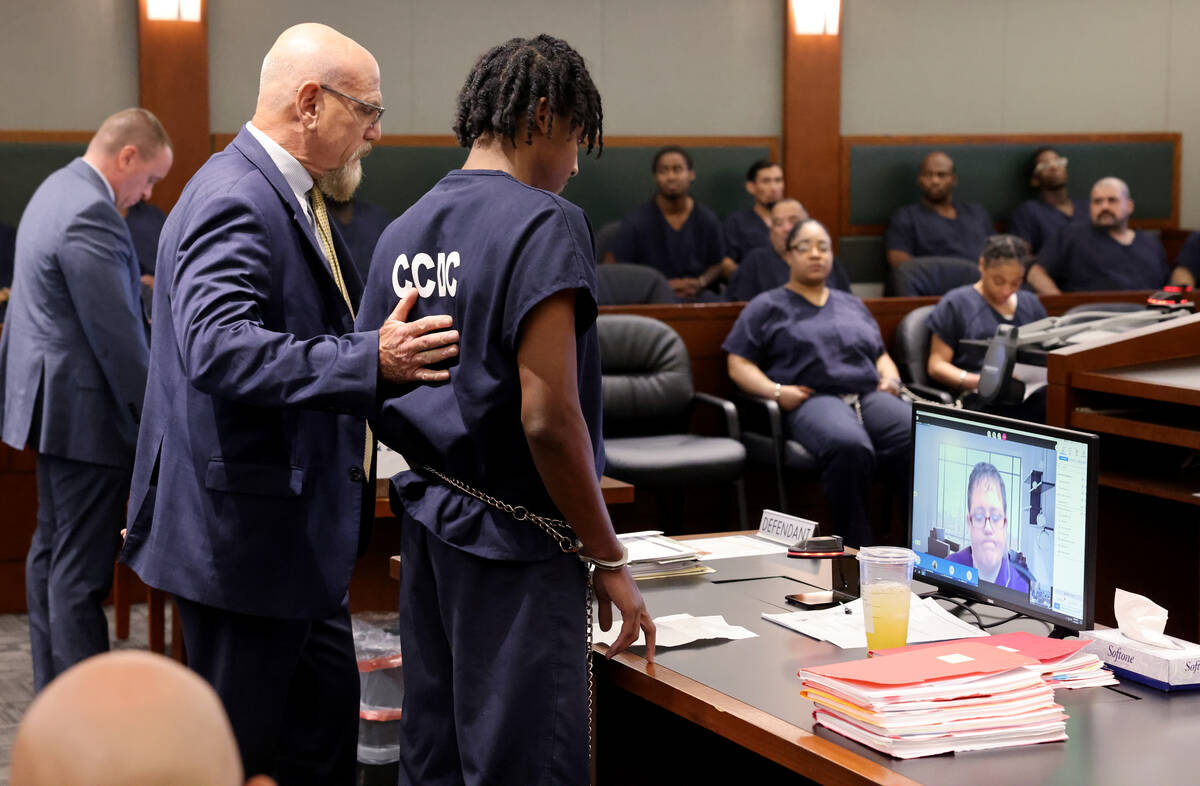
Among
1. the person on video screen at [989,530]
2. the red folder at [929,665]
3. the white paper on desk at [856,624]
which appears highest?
the person on video screen at [989,530]

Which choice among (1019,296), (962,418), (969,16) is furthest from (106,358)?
(969,16)

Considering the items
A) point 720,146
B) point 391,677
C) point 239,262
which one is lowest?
point 391,677

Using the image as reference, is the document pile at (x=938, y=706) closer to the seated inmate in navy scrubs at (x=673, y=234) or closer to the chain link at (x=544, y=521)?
the chain link at (x=544, y=521)

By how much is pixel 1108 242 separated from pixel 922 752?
621 cm

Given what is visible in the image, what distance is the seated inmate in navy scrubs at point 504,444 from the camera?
1.63 m

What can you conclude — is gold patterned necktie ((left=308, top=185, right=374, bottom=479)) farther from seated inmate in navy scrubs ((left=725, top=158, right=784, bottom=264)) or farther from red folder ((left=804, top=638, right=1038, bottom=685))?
seated inmate in navy scrubs ((left=725, top=158, right=784, bottom=264))

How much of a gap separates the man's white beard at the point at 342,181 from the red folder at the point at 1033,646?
116cm

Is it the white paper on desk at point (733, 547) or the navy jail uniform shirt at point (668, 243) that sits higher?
the navy jail uniform shirt at point (668, 243)

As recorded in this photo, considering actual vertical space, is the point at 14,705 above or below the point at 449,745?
below

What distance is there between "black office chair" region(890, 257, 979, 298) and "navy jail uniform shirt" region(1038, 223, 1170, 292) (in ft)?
3.36

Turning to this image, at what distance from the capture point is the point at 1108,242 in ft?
23.4

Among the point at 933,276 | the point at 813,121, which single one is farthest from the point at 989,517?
the point at 813,121

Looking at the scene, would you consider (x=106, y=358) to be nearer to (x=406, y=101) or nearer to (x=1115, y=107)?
(x=406, y=101)

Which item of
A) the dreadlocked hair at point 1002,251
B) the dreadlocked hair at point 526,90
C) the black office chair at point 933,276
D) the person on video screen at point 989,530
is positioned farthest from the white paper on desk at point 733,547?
the black office chair at point 933,276
